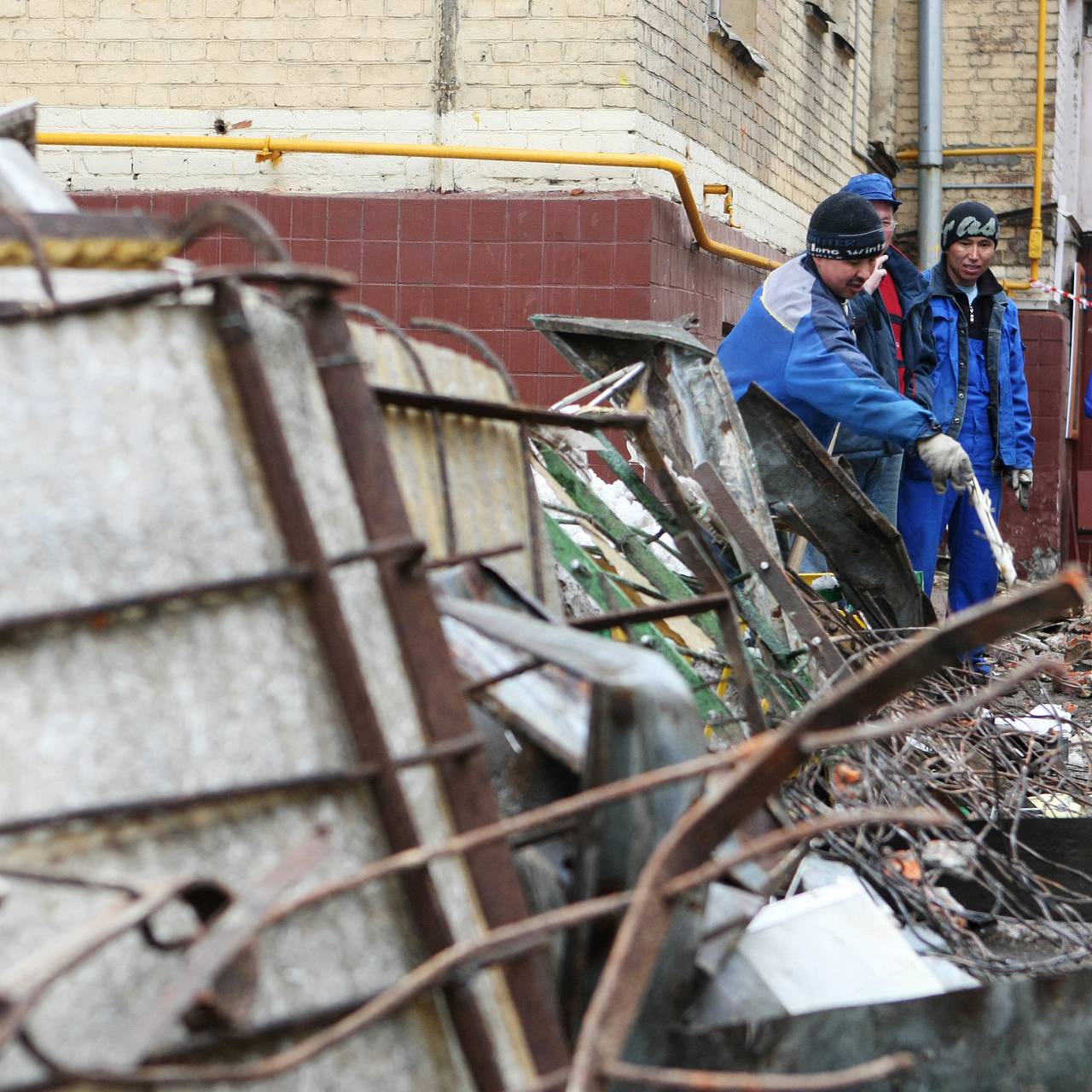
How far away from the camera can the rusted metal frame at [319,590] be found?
6.09 ft

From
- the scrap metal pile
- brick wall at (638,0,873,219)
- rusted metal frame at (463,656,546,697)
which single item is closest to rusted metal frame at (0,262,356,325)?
the scrap metal pile

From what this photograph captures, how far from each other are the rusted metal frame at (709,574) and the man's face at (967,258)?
12.1 feet

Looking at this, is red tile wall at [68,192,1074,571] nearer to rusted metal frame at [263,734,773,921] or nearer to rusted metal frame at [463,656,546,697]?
rusted metal frame at [463,656,546,697]

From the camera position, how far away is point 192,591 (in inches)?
69.5

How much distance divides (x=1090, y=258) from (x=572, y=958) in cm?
1451

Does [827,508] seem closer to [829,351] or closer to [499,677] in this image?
[829,351]

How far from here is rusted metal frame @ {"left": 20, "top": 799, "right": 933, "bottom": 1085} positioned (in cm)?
154

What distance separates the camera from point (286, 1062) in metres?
1.55

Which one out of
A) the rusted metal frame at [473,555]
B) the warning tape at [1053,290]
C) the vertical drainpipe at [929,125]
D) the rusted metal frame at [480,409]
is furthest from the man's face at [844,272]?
the vertical drainpipe at [929,125]

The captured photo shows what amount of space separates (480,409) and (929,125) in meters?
11.3

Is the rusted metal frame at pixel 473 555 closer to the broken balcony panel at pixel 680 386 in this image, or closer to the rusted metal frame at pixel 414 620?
the rusted metal frame at pixel 414 620

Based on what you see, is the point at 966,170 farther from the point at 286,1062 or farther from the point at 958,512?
the point at 286,1062

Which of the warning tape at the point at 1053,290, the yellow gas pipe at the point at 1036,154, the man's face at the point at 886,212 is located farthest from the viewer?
the yellow gas pipe at the point at 1036,154

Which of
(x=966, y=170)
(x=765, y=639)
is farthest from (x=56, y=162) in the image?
(x=966, y=170)
